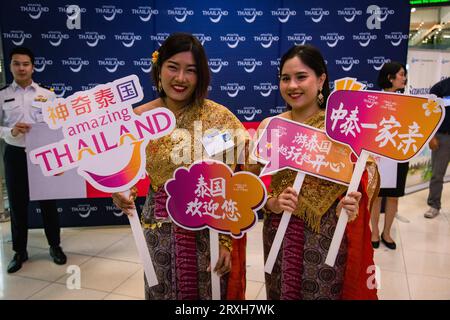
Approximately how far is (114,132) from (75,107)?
16 centimetres

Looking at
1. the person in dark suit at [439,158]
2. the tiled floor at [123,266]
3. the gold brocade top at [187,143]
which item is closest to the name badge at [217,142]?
the gold brocade top at [187,143]

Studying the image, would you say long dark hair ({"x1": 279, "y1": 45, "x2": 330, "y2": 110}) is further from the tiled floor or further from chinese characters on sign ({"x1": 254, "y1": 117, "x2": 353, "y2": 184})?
the tiled floor

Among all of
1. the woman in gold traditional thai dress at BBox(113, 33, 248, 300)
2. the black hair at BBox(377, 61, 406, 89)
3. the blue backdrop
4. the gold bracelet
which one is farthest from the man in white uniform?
the black hair at BBox(377, 61, 406, 89)

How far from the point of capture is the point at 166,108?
1391mm

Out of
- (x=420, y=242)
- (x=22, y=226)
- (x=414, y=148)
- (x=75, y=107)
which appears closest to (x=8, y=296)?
(x=22, y=226)

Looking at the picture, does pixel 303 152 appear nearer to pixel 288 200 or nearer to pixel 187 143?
pixel 288 200

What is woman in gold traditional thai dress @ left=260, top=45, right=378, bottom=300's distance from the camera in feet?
4.54

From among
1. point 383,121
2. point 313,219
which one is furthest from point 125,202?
point 383,121

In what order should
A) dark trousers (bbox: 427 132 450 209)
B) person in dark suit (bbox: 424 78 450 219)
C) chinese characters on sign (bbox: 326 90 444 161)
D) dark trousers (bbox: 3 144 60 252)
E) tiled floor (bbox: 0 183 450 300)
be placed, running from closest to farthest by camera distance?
chinese characters on sign (bbox: 326 90 444 161) → tiled floor (bbox: 0 183 450 300) → dark trousers (bbox: 3 144 60 252) → person in dark suit (bbox: 424 78 450 219) → dark trousers (bbox: 427 132 450 209)

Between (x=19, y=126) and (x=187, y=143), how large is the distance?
200cm

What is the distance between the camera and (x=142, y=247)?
140cm

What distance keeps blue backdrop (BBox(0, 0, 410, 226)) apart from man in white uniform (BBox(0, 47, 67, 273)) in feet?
2.46

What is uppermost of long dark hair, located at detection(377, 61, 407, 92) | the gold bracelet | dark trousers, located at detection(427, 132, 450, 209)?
long dark hair, located at detection(377, 61, 407, 92)

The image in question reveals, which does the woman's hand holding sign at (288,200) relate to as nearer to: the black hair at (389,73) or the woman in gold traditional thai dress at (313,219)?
the woman in gold traditional thai dress at (313,219)
